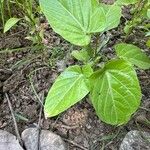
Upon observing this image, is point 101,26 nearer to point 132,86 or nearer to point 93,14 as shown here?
point 93,14

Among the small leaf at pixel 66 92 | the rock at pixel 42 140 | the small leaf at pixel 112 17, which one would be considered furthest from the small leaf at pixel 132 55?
the rock at pixel 42 140

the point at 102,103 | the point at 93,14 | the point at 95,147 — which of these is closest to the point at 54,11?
the point at 93,14

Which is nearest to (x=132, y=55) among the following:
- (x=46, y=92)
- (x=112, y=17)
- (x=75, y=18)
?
(x=112, y=17)

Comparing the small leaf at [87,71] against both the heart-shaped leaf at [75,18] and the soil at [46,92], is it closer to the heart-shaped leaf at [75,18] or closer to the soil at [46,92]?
the heart-shaped leaf at [75,18]

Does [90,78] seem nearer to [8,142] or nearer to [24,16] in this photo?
[8,142]

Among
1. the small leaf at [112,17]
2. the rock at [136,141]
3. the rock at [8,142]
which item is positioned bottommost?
the rock at [136,141]

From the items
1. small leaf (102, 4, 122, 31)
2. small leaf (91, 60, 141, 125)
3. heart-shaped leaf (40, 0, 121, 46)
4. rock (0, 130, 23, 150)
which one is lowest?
rock (0, 130, 23, 150)

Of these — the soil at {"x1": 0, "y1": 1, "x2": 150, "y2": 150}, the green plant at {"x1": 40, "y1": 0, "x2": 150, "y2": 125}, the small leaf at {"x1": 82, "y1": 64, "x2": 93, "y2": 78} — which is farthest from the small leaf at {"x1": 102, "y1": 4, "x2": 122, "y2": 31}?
the soil at {"x1": 0, "y1": 1, "x2": 150, "y2": 150}

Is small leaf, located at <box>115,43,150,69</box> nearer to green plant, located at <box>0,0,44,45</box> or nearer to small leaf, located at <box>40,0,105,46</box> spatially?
small leaf, located at <box>40,0,105,46</box>
